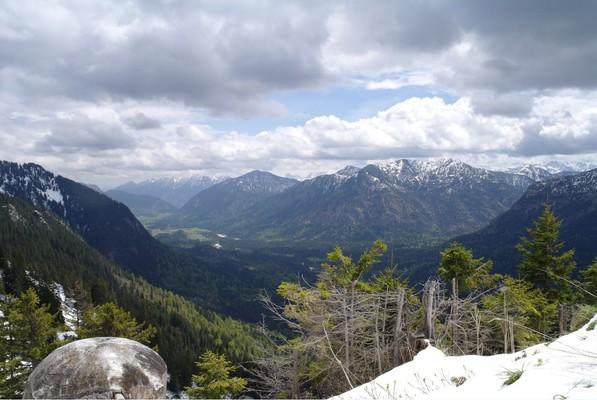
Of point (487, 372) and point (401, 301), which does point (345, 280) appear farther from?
point (487, 372)

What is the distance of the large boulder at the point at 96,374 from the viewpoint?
925 centimetres

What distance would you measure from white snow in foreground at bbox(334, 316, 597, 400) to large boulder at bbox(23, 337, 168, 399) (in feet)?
18.2

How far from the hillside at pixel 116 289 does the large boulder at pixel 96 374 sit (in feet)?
211

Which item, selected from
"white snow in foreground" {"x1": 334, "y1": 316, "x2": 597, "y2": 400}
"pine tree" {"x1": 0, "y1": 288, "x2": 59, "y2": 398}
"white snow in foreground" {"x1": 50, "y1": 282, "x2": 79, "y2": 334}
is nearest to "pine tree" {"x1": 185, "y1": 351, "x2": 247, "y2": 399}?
"pine tree" {"x1": 0, "y1": 288, "x2": 59, "y2": 398}

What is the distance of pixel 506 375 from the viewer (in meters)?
5.73

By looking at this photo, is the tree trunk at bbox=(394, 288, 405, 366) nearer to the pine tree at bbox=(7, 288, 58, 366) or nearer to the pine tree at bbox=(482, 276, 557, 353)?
the pine tree at bbox=(482, 276, 557, 353)

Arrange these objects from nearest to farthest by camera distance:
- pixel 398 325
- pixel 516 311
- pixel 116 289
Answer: pixel 398 325 → pixel 516 311 → pixel 116 289

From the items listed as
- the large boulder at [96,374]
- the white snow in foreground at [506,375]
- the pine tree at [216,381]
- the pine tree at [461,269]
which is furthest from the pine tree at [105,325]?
the white snow in foreground at [506,375]

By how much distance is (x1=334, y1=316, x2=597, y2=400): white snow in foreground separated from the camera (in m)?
4.52

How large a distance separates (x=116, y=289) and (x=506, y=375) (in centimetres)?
11874

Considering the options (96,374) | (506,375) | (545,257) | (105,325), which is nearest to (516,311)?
(545,257)

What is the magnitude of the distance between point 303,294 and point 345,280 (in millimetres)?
4067

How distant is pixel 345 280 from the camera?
21.4m

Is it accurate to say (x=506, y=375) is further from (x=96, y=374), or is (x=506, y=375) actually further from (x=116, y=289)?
(x=116, y=289)
